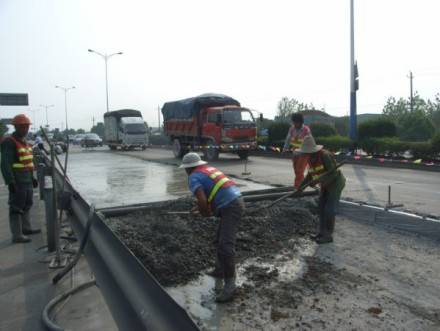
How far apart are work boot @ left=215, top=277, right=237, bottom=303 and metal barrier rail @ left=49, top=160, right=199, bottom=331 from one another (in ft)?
4.61

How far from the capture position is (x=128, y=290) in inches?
75.7

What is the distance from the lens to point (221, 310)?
→ 3459mm

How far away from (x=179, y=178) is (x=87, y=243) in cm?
816

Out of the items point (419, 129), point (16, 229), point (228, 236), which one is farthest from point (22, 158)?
point (419, 129)

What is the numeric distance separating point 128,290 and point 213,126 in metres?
15.6

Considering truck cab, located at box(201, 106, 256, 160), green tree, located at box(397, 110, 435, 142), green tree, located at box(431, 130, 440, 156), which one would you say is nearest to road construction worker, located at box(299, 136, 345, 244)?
green tree, located at box(431, 130, 440, 156)

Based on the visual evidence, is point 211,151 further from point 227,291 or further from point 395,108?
point 395,108

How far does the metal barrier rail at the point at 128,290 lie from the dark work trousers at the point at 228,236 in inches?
54.3

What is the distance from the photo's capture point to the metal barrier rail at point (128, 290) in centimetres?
157

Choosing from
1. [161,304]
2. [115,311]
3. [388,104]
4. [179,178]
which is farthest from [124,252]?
[388,104]

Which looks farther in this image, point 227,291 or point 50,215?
point 50,215

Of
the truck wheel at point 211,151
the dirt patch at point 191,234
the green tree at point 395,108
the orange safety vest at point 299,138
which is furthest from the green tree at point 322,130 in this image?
the green tree at point 395,108

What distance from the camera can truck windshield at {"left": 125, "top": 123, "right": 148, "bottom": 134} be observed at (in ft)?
100

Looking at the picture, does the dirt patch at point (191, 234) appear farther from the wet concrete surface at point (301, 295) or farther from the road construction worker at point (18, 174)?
the road construction worker at point (18, 174)
